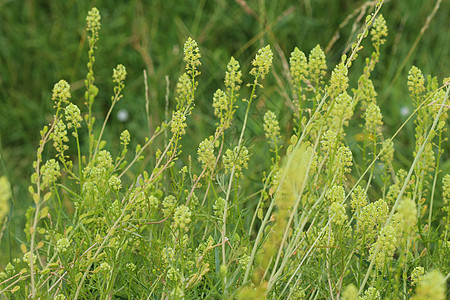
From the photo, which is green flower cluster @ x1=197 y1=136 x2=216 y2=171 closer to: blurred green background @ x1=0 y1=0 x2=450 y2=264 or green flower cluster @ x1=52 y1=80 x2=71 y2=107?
green flower cluster @ x1=52 y1=80 x2=71 y2=107

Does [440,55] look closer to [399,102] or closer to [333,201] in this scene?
[399,102]

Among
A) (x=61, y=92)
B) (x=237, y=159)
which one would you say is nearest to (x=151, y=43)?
(x=61, y=92)

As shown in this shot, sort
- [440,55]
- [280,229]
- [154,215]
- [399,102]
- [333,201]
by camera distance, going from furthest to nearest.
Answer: [440,55] → [399,102] → [154,215] → [333,201] → [280,229]

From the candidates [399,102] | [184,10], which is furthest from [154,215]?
[184,10]

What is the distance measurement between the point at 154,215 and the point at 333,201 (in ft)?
1.50

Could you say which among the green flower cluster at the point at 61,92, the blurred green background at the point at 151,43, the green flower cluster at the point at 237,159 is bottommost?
the green flower cluster at the point at 237,159

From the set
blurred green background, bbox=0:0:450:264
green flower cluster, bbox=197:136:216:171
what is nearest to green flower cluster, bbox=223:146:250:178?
green flower cluster, bbox=197:136:216:171

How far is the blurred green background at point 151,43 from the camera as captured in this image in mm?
3588

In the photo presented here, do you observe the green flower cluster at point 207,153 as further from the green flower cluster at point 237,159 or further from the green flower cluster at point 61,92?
the green flower cluster at point 61,92

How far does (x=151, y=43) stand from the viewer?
12.2 feet

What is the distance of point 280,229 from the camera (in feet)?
3.76

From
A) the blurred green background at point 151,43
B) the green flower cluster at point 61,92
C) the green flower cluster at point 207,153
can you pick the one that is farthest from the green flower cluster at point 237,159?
the blurred green background at point 151,43

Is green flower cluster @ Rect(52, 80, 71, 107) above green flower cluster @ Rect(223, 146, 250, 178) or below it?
above

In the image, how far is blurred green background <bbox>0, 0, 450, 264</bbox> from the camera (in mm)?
3588
